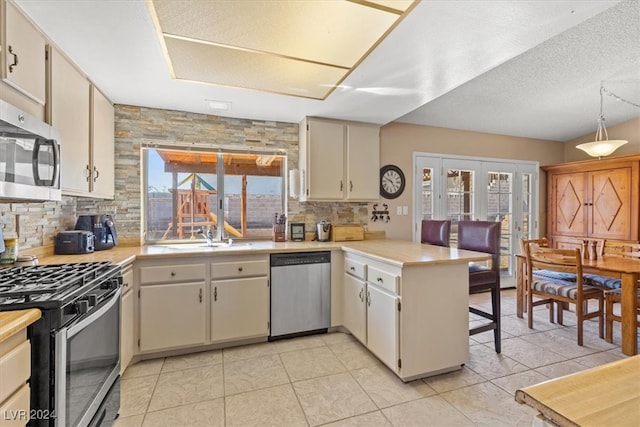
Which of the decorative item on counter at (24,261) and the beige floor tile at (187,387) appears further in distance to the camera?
the beige floor tile at (187,387)

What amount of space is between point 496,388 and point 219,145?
321 centimetres

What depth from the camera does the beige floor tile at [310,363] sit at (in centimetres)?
219

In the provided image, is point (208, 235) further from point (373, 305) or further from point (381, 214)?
point (381, 214)

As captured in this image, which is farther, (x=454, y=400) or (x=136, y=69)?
(x=136, y=69)

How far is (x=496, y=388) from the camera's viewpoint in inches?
78.4

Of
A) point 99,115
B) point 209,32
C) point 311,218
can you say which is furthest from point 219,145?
point 209,32

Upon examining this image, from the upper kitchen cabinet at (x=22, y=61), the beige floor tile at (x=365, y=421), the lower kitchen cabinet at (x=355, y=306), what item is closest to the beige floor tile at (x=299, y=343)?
the lower kitchen cabinet at (x=355, y=306)

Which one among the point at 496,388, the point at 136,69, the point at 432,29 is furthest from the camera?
the point at 136,69

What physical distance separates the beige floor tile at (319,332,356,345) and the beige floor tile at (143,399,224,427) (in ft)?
3.66

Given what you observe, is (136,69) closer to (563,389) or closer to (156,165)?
(156,165)

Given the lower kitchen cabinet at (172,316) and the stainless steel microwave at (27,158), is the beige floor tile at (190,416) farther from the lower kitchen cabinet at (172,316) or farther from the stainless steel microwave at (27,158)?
the stainless steel microwave at (27,158)

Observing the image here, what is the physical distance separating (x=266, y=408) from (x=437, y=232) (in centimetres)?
223

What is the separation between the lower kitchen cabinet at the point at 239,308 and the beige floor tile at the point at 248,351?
0.35ft

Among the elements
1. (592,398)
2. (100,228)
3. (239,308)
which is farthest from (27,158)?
(592,398)
